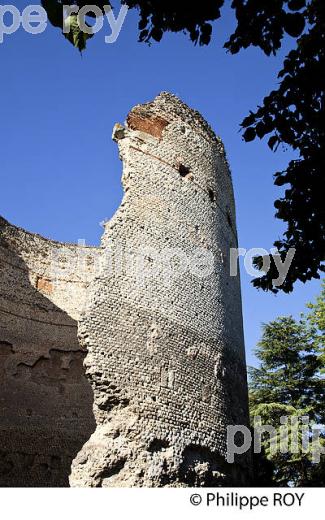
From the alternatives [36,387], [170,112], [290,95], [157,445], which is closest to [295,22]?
[290,95]

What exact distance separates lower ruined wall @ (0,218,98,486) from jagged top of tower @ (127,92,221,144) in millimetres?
6421

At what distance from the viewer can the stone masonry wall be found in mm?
9500

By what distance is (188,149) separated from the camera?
1311 centimetres

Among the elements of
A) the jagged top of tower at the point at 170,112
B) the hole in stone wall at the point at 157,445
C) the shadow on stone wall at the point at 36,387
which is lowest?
the hole in stone wall at the point at 157,445

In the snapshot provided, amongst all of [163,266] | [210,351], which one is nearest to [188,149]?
[163,266]

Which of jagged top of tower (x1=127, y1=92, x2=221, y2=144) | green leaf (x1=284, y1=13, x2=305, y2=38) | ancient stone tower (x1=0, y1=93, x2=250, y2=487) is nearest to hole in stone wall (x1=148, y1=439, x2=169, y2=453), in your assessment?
ancient stone tower (x1=0, y1=93, x2=250, y2=487)

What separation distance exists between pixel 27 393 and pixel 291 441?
800 centimetres

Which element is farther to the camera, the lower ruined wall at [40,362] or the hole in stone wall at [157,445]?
the lower ruined wall at [40,362]

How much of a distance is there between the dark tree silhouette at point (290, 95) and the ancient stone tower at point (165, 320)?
3272mm

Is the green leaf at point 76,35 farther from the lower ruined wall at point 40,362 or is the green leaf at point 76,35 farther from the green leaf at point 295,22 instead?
the lower ruined wall at point 40,362

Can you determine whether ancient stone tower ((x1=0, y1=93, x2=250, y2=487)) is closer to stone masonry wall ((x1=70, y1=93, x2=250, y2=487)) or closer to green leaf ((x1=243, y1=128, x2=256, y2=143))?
stone masonry wall ((x1=70, y1=93, x2=250, y2=487))

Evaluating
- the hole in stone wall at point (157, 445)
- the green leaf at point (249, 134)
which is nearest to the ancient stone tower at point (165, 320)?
the hole in stone wall at point (157, 445)

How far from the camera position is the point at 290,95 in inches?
245

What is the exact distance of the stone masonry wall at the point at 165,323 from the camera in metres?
9.50
